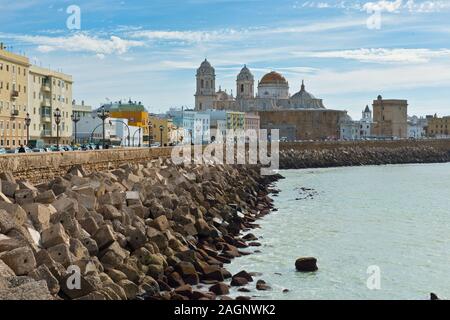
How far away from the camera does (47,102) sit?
54.0 m

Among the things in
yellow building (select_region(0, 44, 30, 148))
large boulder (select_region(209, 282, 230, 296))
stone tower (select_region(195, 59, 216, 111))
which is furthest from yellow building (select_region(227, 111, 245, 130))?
large boulder (select_region(209, 282, 230, 296))

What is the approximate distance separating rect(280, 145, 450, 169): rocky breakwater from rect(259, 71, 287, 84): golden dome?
33.2 metres

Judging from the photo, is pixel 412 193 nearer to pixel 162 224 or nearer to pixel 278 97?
pixel 162 224

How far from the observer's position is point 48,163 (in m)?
21.5

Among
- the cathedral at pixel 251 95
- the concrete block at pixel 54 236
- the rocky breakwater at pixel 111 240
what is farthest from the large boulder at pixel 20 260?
the cathedral at pixel 251 95

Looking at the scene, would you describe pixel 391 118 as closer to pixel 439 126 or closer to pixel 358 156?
pixel 439 126

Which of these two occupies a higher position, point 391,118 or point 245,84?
point 245,84

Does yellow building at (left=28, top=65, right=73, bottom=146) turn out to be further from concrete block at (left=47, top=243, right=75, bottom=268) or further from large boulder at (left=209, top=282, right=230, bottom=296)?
concrete block at (left=47, top=243, right=75, bottom=268)

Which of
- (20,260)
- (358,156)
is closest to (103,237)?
(20,260)

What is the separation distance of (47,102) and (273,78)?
255 feet

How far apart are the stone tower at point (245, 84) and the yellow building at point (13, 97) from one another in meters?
78.0

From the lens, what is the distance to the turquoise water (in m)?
16.3
